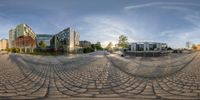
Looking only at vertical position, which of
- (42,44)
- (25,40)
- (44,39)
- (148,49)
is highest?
(44,39)

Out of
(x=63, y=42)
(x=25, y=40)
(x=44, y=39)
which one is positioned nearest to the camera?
(x=25, y=40)

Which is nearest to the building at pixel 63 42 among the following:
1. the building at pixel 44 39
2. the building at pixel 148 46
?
the building at pixel 44 39

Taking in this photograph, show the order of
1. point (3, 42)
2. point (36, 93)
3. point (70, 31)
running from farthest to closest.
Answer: point (3, 42) → point (70, 31) → point (36, 93)

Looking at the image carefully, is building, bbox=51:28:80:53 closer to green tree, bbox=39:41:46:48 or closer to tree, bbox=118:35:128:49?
green tree, bbox=39:41:46:48

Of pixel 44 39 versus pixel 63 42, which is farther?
pixel 63 42

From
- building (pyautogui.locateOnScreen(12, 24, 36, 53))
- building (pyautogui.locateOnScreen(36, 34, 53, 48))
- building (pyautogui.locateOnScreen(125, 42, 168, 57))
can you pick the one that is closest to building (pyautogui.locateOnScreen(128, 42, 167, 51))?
building (pyautogui.locateOnScreen(125, 42, 168, 57))

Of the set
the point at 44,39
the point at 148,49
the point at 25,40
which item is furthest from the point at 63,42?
the point at 148,49

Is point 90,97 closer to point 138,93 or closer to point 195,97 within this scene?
point 138,93

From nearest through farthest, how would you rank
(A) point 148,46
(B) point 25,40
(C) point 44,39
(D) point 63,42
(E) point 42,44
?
(A) point 148,46 → (B) point 25,40 → (E) point 42,44 → (C) point 44,39 → (D) point 63,42

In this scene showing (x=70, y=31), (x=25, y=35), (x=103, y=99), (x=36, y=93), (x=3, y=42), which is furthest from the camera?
(x=3, y=42)

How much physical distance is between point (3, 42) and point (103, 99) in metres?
114

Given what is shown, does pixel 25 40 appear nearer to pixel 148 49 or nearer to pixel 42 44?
pixel 42 44

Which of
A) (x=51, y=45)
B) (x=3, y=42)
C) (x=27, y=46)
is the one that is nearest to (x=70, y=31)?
(x=51, y=45)

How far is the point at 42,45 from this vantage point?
49.0m
